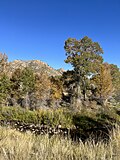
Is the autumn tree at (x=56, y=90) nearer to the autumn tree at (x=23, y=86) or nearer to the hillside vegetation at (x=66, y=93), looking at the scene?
the hillside vegetation at (x=66, y=93)

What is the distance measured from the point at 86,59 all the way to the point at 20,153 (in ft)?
116

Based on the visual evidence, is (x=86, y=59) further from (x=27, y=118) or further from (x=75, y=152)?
(x=75, y=152)

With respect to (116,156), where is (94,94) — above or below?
above

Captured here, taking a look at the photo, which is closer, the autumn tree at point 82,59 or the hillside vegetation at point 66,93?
the hillside vegetation at point 66,93

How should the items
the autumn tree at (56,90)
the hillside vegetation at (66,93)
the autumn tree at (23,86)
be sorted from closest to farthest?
1. the hillside vegetation at (66,93)
2. the autumn tree at (23,86)
3. the autumn tree at (56,90)

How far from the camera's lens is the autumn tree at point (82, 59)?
3784 centimetres

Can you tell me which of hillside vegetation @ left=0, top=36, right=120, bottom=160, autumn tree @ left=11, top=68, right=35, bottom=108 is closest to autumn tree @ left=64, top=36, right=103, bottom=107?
hillside vegetation @ left=0, top=36, right=120, bottom=160

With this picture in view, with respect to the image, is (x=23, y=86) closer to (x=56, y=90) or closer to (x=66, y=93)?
(x=56, y=90)

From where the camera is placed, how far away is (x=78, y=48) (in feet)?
127

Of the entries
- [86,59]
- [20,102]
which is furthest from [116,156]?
[86,59]

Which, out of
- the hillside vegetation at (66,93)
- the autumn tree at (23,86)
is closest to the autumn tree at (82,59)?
the hillside vegetation at (66,93)

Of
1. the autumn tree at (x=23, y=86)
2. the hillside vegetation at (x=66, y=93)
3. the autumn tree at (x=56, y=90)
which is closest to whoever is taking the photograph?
the hillside vegetation at (x=66, y=93)

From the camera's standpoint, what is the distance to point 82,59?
123 ft

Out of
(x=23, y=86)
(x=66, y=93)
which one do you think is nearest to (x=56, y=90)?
(x=23, y=86)
